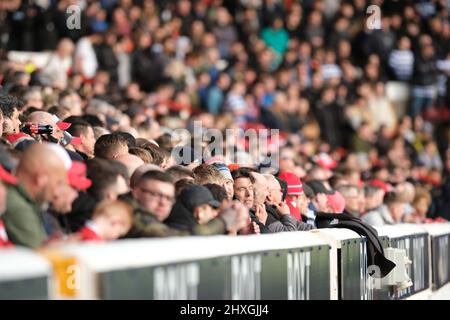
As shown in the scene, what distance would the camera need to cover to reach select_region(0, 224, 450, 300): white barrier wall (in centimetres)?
464

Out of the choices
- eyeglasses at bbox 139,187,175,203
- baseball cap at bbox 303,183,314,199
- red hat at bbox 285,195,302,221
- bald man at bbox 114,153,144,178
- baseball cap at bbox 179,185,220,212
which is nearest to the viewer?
eyeglasses at bbox 139,187,175,203

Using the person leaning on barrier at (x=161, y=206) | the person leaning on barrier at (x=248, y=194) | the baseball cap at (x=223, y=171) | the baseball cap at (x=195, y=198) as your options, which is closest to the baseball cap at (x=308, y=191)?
the baseball cap at (x=223, y=171)

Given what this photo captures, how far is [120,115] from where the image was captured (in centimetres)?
1414

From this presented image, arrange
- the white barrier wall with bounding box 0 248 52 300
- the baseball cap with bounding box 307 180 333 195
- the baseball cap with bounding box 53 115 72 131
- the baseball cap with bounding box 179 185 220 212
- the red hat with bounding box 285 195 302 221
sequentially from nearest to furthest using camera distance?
the white barrier wall with bounding box 0 248 52 300 → the baseball cap with bounding box 179 185 220 212 → the baseball cap with bounding box 53 115 72 131 → the red hat with bounding box 285 195 302 221 → the baseball cap with bounding box 307 180 333 195

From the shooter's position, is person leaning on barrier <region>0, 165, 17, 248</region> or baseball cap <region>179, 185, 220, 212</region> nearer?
person leaning on barrier <region>0, 165, 17, 248</region>

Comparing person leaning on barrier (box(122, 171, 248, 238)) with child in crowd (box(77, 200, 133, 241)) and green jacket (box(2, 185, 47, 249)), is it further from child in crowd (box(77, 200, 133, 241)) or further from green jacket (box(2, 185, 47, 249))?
green jacket (box(2, 185, 47, 249))

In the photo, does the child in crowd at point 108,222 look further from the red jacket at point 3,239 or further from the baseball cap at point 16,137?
the baseball cap at point 16,137

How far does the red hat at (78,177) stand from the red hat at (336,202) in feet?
17.0

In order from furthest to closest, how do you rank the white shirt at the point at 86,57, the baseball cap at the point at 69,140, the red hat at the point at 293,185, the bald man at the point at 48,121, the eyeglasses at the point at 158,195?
the white shirt at the point at 86,57 < the red hat at the point at 293,185 < the baseball cap at the point at 69,140 < the bald man at the point at 48,121 < the eyeglasses at the point at 158,195

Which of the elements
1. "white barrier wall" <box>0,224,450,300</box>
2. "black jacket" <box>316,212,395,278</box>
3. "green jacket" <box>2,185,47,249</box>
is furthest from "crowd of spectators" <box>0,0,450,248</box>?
"black jacket" <box>316,212,395,278</box>

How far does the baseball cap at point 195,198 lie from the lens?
6996mm

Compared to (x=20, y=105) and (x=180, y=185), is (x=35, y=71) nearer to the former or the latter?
(x=20, y=105)

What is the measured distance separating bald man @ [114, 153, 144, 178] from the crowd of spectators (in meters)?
0.02

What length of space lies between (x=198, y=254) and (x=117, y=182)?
3.11 feet
